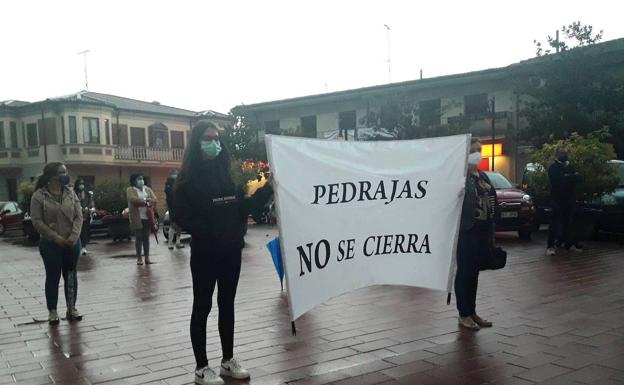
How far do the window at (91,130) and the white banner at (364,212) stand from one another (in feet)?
122

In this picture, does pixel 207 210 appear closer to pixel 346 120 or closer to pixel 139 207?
pixel 139 207

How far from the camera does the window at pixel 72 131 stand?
124ft

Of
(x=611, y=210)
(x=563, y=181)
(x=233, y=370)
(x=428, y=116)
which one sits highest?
(x=428, y=116)

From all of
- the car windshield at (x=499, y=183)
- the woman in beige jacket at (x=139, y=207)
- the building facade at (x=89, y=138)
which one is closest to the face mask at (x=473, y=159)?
the woman in beige jacket at (x=139, y=207)

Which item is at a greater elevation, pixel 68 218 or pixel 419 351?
pixel 68 218

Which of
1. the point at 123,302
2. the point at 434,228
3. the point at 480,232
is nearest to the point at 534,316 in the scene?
the point at 480,232

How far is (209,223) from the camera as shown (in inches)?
159

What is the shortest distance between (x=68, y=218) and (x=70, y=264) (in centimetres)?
56

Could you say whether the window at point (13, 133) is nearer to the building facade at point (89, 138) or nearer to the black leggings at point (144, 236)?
the building facade at point (89, 138)

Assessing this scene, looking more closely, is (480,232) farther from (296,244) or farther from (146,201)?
(146,201)

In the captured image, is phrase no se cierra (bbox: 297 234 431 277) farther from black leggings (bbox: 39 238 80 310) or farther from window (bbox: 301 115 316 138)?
window (bbox: 301 115 316 138)

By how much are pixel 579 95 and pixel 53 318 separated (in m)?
21.8

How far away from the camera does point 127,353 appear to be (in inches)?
196

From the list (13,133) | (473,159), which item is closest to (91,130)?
(13,133)
